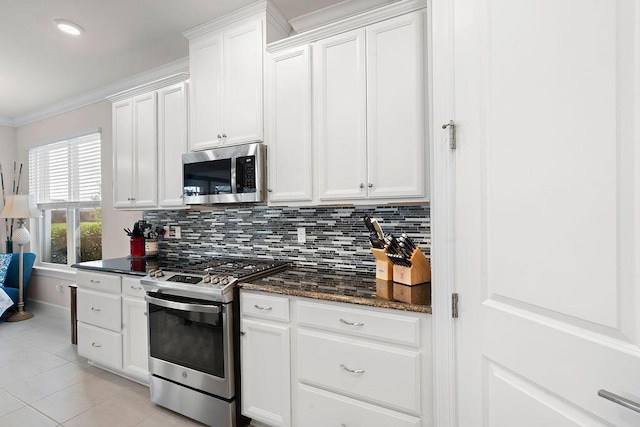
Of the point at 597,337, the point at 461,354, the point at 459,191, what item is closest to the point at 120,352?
the point at 461,354

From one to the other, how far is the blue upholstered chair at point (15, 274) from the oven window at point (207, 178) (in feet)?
11.7

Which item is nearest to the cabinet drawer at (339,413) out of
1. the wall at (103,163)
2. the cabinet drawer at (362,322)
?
the cabinet drawer at (362,322)

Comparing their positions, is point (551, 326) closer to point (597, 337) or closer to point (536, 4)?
point (597, 337)

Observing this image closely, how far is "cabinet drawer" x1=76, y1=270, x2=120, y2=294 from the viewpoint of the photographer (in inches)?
96.4

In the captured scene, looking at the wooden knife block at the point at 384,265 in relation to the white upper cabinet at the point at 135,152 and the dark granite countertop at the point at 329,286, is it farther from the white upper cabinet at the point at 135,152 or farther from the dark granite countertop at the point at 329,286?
the white upper cabinet at the point at 135,152

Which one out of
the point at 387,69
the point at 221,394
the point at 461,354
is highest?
the point at 387,69

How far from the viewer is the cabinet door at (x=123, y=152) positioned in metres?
2.84

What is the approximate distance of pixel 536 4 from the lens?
2.83 ft

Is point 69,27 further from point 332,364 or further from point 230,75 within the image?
point 332,364

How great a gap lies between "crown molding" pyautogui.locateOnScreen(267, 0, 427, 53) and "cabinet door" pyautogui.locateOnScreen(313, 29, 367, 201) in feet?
0.13

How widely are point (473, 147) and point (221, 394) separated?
75.5 inches

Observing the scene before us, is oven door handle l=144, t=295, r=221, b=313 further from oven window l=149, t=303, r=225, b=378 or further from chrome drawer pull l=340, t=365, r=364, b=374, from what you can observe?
chrome drawer pull l=340, t=365, r=364, b=374

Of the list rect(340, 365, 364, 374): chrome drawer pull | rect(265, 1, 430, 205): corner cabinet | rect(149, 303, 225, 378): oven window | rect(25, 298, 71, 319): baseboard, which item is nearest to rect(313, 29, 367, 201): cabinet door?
rect(265, 1, 430, 205): corner cabinet

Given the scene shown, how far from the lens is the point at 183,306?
6.34ft
